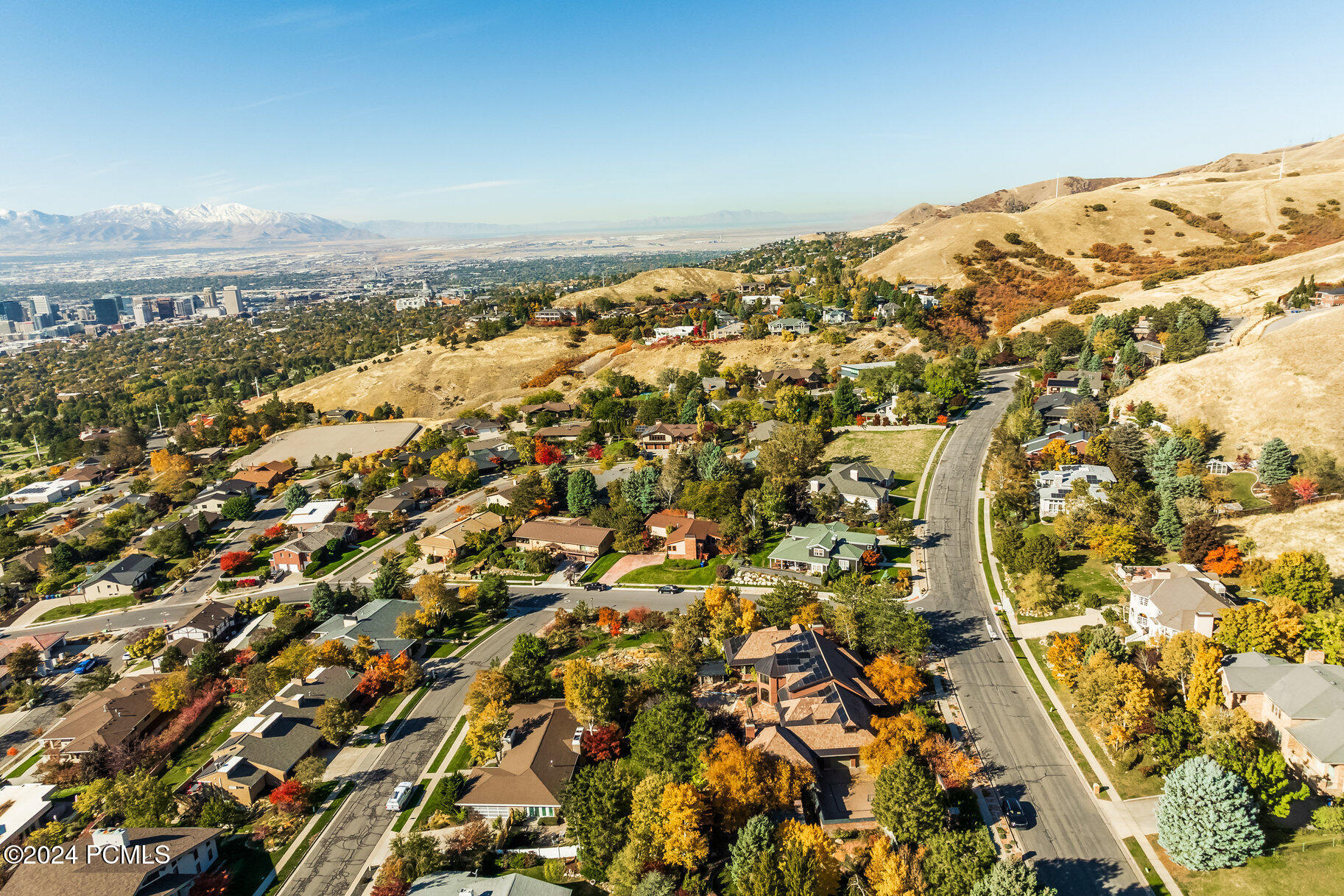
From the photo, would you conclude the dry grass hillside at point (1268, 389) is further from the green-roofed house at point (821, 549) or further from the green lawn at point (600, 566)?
the green lawn at point (600, 566)

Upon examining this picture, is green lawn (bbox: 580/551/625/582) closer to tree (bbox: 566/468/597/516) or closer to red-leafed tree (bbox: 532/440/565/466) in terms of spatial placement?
tree (bbox: 566/468/597/516)

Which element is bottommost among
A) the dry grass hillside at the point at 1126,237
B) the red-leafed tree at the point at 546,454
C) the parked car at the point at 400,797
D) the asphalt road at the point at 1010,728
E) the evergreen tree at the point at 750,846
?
the parked car at the point at 400,797

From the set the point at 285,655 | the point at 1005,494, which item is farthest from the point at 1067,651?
the point at 285,655

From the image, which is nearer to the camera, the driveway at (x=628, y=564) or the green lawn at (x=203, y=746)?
the green lawn at (x=203, y=746)

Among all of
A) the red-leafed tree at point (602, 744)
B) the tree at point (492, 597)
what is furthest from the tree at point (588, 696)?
the tree at point (492, 597)

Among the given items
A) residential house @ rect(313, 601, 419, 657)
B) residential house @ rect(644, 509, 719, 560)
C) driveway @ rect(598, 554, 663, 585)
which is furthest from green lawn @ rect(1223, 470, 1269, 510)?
residential house @ rect(313, 601, 419, 657)

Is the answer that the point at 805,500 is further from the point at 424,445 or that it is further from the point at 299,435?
the point at 299,435

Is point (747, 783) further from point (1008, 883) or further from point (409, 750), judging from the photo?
point (409, 750)
